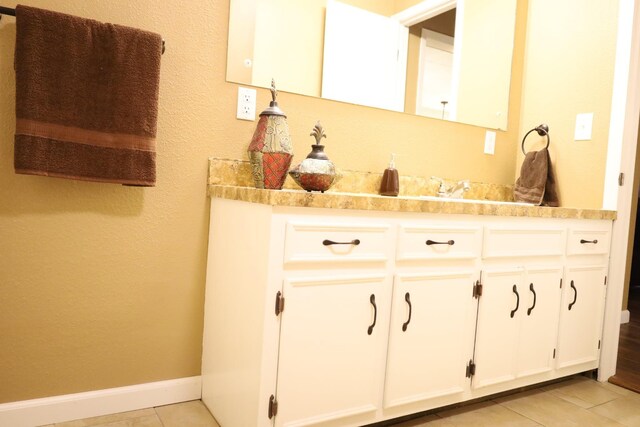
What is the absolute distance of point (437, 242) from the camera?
1.61 m

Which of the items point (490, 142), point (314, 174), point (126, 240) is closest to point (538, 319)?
point (490, 142)

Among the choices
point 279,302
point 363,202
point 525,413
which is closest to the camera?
point 279,302

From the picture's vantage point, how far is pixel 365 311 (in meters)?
1.48

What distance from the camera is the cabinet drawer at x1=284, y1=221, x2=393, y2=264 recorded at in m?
1.33

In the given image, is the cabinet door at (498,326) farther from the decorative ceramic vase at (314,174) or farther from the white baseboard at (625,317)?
the white baseboard at (625,317)

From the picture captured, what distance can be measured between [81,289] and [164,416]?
1.75 feet

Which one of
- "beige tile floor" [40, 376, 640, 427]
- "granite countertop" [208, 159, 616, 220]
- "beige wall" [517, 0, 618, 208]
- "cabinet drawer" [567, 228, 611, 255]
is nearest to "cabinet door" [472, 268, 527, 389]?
"beige tile floor" [40, 376, 640, 427]

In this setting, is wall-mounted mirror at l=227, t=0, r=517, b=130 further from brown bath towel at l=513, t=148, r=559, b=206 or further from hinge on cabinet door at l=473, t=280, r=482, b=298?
hinge on cabinet door at l=473, t=280, r=482, b=298

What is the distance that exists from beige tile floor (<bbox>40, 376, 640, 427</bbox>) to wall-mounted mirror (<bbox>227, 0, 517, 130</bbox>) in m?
1.26

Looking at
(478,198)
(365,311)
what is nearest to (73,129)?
(365,311)

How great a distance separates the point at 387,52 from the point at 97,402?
73.6 inches

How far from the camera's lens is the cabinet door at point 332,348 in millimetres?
1355

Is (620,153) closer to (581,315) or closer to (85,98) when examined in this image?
(581,315)

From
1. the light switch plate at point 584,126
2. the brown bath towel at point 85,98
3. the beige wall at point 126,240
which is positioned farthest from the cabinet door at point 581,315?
the brown bath towel at point 85,98
